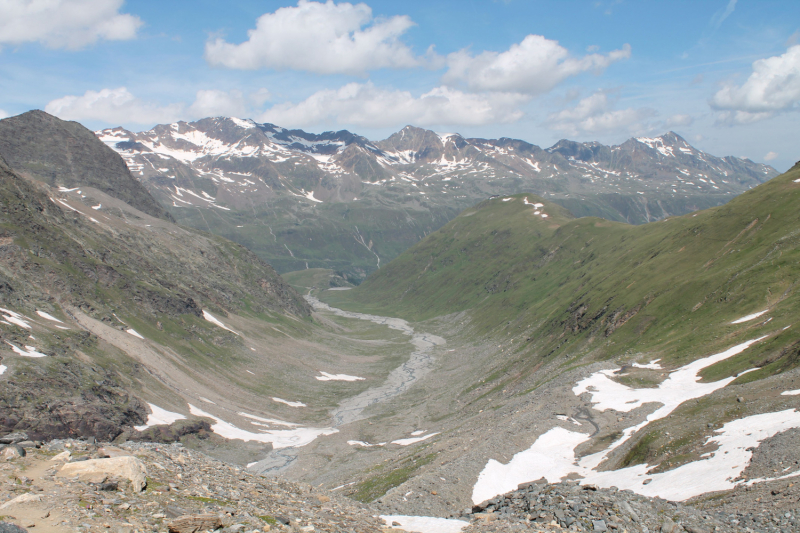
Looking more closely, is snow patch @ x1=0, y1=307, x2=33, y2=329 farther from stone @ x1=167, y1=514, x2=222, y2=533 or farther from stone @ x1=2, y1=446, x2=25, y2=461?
stone @ x1=167, y1=514, x2=222, y2=533

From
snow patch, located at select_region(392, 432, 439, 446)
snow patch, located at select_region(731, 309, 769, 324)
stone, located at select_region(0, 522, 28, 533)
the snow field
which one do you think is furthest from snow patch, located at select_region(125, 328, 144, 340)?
snow patch, located at select_region(731, 309, 769, 324)

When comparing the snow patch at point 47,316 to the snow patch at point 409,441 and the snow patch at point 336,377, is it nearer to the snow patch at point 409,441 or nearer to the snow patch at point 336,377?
the snow patch at point 409,441

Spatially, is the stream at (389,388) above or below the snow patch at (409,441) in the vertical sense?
below

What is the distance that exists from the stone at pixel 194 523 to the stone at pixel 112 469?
413 cm

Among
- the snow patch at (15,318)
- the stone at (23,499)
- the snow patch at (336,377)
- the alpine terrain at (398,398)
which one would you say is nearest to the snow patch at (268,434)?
the alpine terrain at (398,398)

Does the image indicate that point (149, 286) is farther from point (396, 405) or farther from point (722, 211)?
point (722, 211)

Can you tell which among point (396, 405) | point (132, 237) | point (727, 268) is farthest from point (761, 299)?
point (132, 237)

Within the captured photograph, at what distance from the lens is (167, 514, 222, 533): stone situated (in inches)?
698

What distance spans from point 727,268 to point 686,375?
1679 inches

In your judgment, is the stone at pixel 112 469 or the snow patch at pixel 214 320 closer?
the stone at pixel 112 469

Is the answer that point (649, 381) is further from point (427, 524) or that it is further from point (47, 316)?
point (47, 316)

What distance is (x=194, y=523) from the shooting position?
59.3 ft

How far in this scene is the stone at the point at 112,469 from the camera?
21.2m

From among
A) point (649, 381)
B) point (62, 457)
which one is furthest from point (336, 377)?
point (62, 457)
